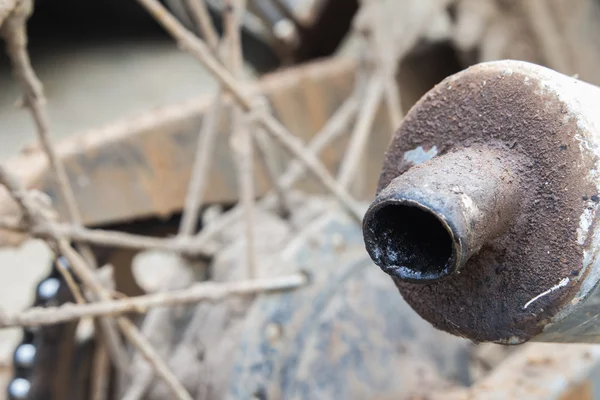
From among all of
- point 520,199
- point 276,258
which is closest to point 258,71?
point 276,258

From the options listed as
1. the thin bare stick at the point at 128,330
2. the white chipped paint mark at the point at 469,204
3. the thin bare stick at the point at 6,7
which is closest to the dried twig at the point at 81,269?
the thin bare stick at the point at 128,330

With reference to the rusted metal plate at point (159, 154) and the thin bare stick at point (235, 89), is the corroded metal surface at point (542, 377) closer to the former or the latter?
the thin bare stick at point (235, 89)

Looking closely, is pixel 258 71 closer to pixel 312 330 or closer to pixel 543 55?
pixel 543 55

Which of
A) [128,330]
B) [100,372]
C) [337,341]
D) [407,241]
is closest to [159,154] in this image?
[100,372]

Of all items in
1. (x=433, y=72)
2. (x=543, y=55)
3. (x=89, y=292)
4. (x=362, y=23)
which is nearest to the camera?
(x=89, y=292)

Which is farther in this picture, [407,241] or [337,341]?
[337,341]

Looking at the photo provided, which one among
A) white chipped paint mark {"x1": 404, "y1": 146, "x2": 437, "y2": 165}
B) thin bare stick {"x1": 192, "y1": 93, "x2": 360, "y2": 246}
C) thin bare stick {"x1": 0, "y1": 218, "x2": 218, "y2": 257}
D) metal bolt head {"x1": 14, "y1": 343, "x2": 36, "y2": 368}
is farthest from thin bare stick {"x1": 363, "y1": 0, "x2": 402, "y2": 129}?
white chipped paint mark {"x1": 404, "y1": 146, "x2": 437, "y2": 165}

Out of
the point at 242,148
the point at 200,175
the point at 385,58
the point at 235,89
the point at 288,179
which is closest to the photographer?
the point at 235,89

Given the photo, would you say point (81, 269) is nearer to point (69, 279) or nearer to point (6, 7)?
point (69, 279)
